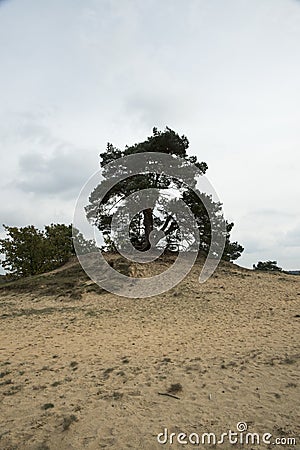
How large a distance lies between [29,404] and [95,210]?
47.1 ft

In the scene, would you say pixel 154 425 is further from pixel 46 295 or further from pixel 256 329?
pixel 46 295

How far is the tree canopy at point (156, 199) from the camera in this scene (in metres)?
19.3

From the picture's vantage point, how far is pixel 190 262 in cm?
2034

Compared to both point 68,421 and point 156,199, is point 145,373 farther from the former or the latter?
point 156,199

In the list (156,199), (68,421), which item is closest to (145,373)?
(68,421)

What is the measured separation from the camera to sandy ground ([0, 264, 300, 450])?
5082mm

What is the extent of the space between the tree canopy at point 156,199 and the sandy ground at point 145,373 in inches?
254

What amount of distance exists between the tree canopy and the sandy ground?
6459 millimetres

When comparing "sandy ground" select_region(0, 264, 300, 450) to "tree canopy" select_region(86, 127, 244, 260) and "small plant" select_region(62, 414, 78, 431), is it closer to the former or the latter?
"small plant" select_region(62, 414, 78, 431)

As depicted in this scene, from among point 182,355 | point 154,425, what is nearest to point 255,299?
point 182,355

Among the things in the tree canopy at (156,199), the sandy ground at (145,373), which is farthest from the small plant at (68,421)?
the tree canopy at (156,199)

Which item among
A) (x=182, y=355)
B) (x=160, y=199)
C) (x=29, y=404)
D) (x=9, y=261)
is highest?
(x=160, y=199)

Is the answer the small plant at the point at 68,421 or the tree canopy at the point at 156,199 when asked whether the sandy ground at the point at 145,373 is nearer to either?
the small plant at the point at 68,421

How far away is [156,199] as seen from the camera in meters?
19.2
